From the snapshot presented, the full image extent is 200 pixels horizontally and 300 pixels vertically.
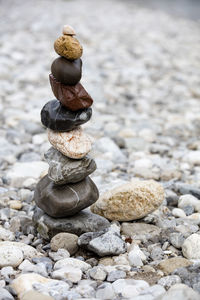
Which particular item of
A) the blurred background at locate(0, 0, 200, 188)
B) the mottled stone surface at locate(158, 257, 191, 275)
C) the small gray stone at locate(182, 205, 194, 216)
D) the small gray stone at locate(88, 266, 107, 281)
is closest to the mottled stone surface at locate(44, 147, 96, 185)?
the small gray stone at locate(88, 266, 107, 281)

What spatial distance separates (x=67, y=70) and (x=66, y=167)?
74 centimetres

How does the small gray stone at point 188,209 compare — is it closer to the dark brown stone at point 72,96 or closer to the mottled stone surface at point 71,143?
the mottled stone surface at point 71,143

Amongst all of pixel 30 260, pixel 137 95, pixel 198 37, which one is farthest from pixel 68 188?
pixel 198 37

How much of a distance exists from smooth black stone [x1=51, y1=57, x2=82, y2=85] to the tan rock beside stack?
1085 millimetres

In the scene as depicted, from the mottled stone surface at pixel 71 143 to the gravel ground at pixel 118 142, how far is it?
2.45 feet

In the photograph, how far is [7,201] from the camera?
4.32m

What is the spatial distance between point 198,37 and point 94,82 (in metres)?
7.57

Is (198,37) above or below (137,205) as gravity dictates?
below

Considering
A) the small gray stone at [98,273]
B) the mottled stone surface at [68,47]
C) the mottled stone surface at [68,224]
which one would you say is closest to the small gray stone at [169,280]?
the small gray stone at [98,273]

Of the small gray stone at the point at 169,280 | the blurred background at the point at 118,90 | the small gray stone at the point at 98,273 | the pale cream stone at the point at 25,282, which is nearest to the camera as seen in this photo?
the pale cream stone at the point at 25,282

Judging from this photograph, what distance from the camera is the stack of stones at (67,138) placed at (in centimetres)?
335

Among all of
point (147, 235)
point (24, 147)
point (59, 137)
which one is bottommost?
point (24, 147)

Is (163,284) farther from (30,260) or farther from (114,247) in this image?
(30,260)

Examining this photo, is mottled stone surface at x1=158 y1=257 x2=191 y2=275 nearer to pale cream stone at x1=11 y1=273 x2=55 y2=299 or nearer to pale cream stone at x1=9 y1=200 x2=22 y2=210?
pale cream stone at x1=11 y1=273 x2=55 y2=299
